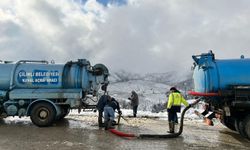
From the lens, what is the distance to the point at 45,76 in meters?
13.4

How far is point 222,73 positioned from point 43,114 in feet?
22.5

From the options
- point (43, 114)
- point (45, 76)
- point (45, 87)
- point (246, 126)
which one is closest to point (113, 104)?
point (43, 114)

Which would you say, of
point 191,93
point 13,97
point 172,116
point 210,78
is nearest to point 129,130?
point 172,116

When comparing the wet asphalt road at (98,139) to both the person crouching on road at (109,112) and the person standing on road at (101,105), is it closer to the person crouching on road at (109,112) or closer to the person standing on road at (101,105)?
the person crouching on road at (109,112)

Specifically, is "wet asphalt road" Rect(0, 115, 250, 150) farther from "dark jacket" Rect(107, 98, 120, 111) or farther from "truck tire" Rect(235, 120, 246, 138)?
"dark jacket" Rect(107, 98, 120, 111)

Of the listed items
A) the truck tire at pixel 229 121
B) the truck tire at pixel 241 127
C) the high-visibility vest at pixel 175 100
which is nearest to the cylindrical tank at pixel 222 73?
the high-visibility vest at pixel 175 100

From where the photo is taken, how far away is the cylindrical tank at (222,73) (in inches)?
411

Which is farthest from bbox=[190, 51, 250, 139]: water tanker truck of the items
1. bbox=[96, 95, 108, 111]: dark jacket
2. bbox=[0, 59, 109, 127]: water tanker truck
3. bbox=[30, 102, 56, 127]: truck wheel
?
bbox=[30, 102, 56, 127]: truck wheel

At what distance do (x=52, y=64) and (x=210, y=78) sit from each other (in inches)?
258

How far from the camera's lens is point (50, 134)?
10.9 metres

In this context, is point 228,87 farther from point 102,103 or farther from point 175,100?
point 102,103

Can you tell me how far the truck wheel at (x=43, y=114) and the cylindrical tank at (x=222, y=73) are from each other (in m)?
5.81

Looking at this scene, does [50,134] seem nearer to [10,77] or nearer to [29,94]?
[29,94]

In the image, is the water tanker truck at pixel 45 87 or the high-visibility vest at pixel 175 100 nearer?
the high-visibility vest at pixel 175 100
